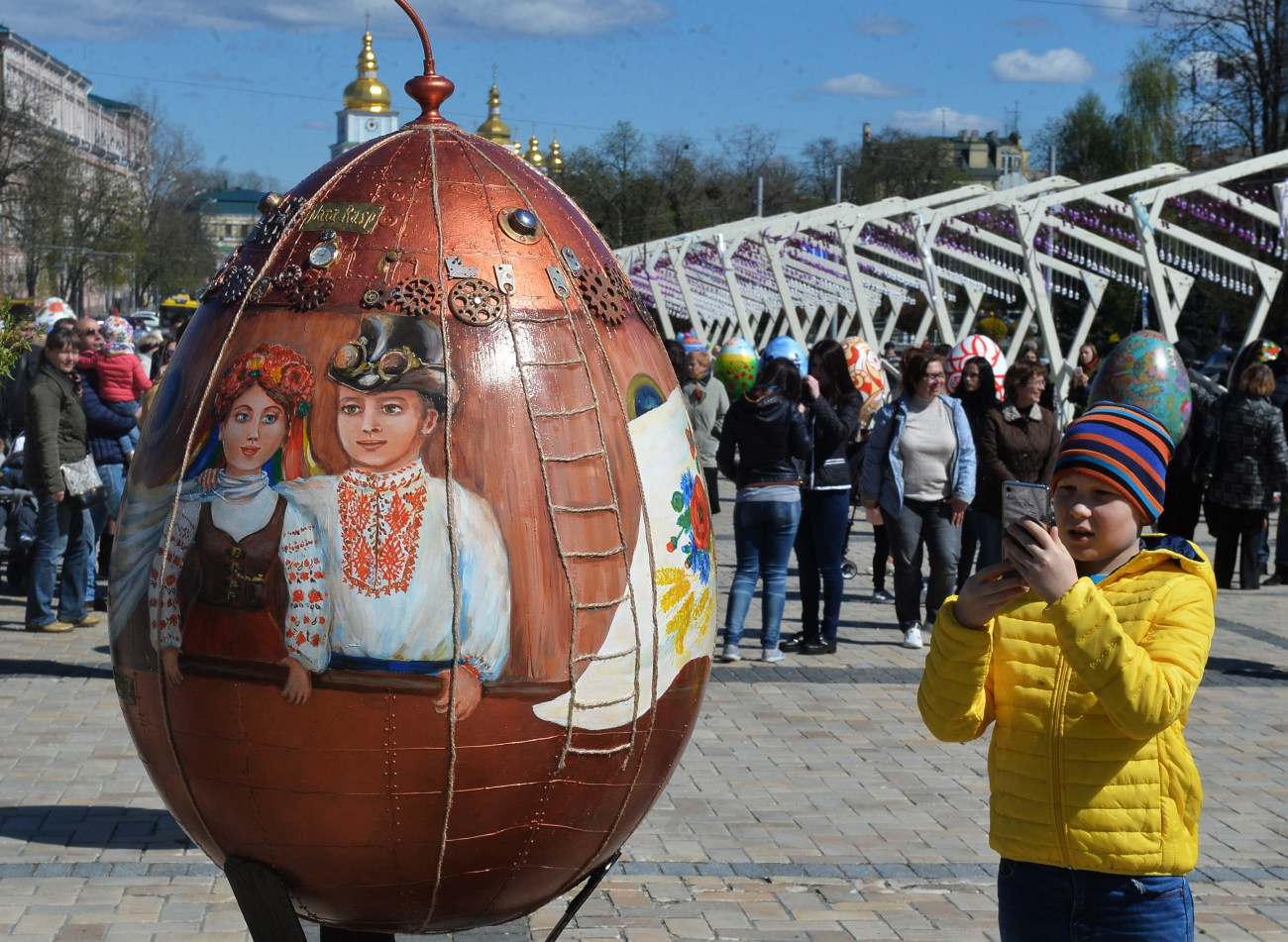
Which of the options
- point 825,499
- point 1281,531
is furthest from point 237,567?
point 1281,531

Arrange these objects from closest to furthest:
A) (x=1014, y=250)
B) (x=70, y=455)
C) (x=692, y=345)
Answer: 1. (x=70, y=455)
2. (x=692, y=345)
3. (x=1014, y=250)

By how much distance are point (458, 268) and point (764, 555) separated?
20.0ft

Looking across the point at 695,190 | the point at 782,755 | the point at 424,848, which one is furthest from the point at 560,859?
the point at 695,190

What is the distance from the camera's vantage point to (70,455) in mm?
9242

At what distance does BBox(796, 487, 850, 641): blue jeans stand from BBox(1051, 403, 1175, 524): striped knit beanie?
608cm

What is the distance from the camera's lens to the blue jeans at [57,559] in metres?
9.32

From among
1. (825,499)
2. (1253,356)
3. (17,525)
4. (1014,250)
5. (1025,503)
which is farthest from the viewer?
(1014,250)

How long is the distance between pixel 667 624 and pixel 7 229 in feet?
186

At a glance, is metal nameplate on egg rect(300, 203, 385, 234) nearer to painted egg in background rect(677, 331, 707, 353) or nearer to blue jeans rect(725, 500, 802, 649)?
blue jeans rect(725, 500, 802, 649)

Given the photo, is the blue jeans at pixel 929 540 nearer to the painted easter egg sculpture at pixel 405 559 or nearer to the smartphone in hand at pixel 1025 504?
the painted easter egg sculpture at pixel 405 559

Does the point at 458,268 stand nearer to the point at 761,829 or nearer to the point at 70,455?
the point at 761,829

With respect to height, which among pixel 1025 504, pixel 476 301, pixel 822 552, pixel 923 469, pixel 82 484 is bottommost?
pixel 822 552

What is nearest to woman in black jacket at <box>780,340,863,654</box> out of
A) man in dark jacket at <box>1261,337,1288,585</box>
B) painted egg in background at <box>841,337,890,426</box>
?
painted egg in background at <box>841,337,890,426</box>

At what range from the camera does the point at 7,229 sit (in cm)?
5450
